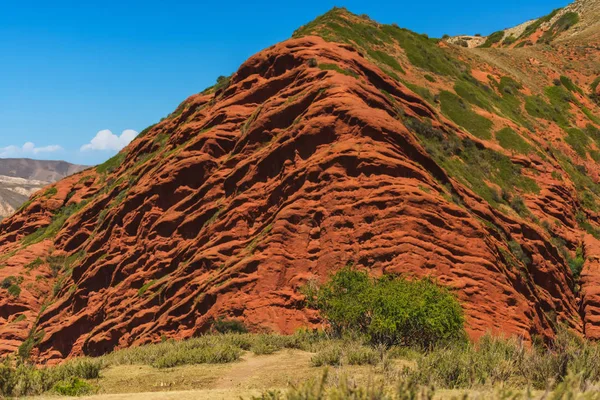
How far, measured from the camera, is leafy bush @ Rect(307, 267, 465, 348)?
15.7 m

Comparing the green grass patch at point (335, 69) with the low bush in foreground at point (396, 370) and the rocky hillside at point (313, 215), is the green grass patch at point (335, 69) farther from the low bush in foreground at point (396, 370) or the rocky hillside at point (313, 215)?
the low bush in foreground at point (396, 370)

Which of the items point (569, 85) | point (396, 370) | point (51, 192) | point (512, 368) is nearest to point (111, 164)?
point (51, 192)

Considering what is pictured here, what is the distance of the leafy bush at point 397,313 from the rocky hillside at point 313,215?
3.21 metres

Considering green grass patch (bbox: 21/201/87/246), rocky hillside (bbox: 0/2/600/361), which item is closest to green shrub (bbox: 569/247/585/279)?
rocky hillside (bbox: 0/2/600/361)

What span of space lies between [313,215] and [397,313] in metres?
8.95

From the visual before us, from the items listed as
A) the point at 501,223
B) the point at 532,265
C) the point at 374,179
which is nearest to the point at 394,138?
the point at 374,179

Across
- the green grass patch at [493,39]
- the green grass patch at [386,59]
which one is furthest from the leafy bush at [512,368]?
the green grass patch at [493,39]

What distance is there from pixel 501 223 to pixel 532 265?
259 cm

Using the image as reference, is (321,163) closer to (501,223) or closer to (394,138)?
(394,138)

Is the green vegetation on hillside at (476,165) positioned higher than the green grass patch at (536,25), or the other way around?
the green grass patch at (536,25)

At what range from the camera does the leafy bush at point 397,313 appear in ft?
51.6

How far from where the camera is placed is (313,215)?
2391 cm

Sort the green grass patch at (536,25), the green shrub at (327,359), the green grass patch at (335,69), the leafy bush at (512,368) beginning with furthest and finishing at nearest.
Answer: the green grass patch at (536,25) → the green grass patch at (335,69) → the green shrub at (327,359) → the leafy bush at (512,368)

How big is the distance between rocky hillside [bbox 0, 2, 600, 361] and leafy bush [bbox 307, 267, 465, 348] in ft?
10.5
